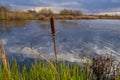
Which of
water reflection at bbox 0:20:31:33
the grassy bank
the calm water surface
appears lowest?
water reflection at bbox 0:20:31:33

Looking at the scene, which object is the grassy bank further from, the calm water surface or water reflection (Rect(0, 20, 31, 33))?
water reflection (Rect(0, 20, 31, 33))

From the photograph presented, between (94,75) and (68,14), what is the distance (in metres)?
41.8

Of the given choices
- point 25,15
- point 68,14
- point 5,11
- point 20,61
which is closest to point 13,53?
point 20,61

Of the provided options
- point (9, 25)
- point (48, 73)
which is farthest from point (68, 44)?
point (9, 25)

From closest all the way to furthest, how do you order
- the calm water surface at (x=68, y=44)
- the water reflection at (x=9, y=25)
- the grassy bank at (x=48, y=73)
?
the grassy bank at (x=48, y=73) → the calm water surface at (x=68, y=44) → the water reflection at (x=9, y=25)

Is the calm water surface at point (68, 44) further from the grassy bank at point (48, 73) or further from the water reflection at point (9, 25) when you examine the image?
the water reflection at point (9, 25)

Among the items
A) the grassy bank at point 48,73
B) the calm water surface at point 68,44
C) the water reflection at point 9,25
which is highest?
the grassy bank at point 48,73

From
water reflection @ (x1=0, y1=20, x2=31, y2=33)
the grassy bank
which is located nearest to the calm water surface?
the grassy bank

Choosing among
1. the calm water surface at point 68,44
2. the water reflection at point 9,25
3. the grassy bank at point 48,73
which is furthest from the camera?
the water reflection at point 9,25

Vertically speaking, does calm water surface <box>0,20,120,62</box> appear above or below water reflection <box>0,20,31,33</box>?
above

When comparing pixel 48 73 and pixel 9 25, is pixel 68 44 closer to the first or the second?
pixel 48 73

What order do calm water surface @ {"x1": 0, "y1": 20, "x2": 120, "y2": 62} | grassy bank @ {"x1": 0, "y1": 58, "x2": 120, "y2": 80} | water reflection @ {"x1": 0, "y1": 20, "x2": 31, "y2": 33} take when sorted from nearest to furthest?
grassy bank @ {"x1": 0, "y1": 58, "x2": 120, "y2": 80}
calm water surface @ {"x1": 0, "y1": 20, "x2": 120, "y2": 62}
water reflection @ {"x1": 0, "y1": 20, "x2": 31, "y2": 33}

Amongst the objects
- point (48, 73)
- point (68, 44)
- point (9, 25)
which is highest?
point (48, 73)

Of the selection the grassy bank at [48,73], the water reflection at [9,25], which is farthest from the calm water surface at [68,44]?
the water reflection at [9,25]
